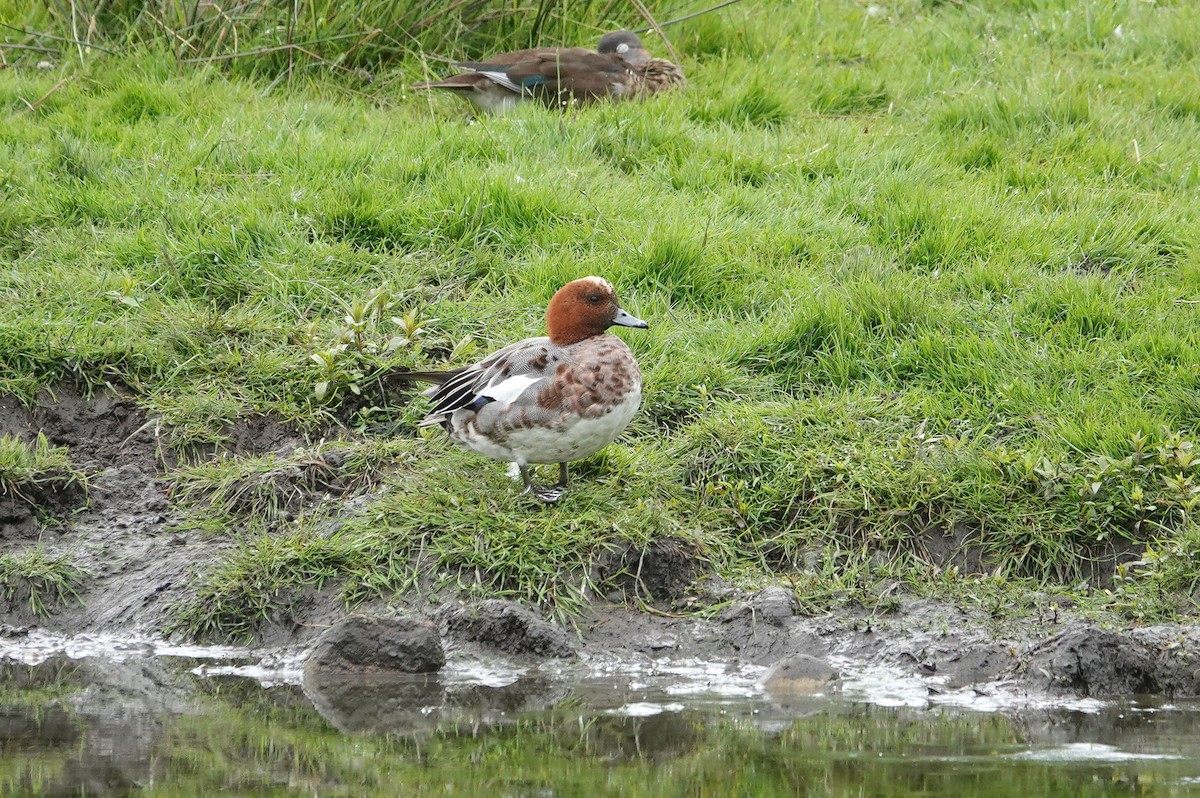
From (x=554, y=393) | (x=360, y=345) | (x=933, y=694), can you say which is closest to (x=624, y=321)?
(x=554, y=393)

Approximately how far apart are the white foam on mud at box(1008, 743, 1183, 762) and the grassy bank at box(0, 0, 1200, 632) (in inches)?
46.0

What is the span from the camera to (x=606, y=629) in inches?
183

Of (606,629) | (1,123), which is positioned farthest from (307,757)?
(1,123)

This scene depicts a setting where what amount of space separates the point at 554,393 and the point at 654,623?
33.3 inches

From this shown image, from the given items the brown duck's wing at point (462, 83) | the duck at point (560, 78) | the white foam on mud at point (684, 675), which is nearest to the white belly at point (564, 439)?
the white foam on mud at point (684, 675)

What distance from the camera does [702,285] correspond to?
6.30 meters

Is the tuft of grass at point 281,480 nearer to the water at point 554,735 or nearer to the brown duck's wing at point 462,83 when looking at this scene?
the water at point 554,735

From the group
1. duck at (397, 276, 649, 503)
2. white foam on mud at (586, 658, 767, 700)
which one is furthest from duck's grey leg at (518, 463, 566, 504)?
white foam on mud at (586, 658, 767, 700)

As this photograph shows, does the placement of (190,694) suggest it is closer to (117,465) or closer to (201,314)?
(117,465)

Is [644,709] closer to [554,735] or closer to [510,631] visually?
[554,735]

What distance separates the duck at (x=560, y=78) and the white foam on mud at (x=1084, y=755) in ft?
16.8

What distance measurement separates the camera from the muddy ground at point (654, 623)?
4.17 meters

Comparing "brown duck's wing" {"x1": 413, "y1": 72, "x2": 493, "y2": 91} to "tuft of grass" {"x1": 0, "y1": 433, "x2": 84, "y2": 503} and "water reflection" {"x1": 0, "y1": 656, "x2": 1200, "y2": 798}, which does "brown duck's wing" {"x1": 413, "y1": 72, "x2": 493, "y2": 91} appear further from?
"water reflection" {"x1": 0, "y1": 656, "x2": 1200, "y2": 798}

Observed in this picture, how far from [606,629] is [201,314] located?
2581mm
